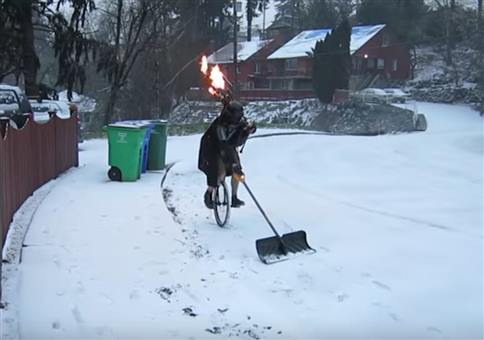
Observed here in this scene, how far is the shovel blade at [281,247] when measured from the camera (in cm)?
604

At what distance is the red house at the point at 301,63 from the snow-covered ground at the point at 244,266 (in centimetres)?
4078

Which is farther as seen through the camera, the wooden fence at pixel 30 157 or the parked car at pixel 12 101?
the parked car at pixel 12 101

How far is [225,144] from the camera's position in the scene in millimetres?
7121

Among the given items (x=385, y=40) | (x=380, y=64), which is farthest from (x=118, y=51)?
(x=385, y=40)

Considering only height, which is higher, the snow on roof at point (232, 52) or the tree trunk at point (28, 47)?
the snow on roof at point (232, 52)

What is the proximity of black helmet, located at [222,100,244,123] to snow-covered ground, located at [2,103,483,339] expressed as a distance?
1.37 meters

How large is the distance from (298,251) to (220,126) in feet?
6.04

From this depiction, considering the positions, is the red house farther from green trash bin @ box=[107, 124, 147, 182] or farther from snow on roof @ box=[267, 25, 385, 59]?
green trash bin @ box=[107, 124, 147, 182]

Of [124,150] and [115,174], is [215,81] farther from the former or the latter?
[115,174]

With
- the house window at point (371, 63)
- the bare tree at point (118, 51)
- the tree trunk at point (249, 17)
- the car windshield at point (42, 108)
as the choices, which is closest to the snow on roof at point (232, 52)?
the tree trunk at point (249, 17)

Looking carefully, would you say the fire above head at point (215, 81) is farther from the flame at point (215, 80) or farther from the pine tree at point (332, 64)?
the pine tree at point (332, 64)

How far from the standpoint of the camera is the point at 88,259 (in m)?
5.62

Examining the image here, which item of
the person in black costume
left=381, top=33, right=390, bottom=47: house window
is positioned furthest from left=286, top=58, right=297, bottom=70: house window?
the person in black costume

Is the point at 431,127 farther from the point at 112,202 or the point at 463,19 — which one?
the point at 112,202
